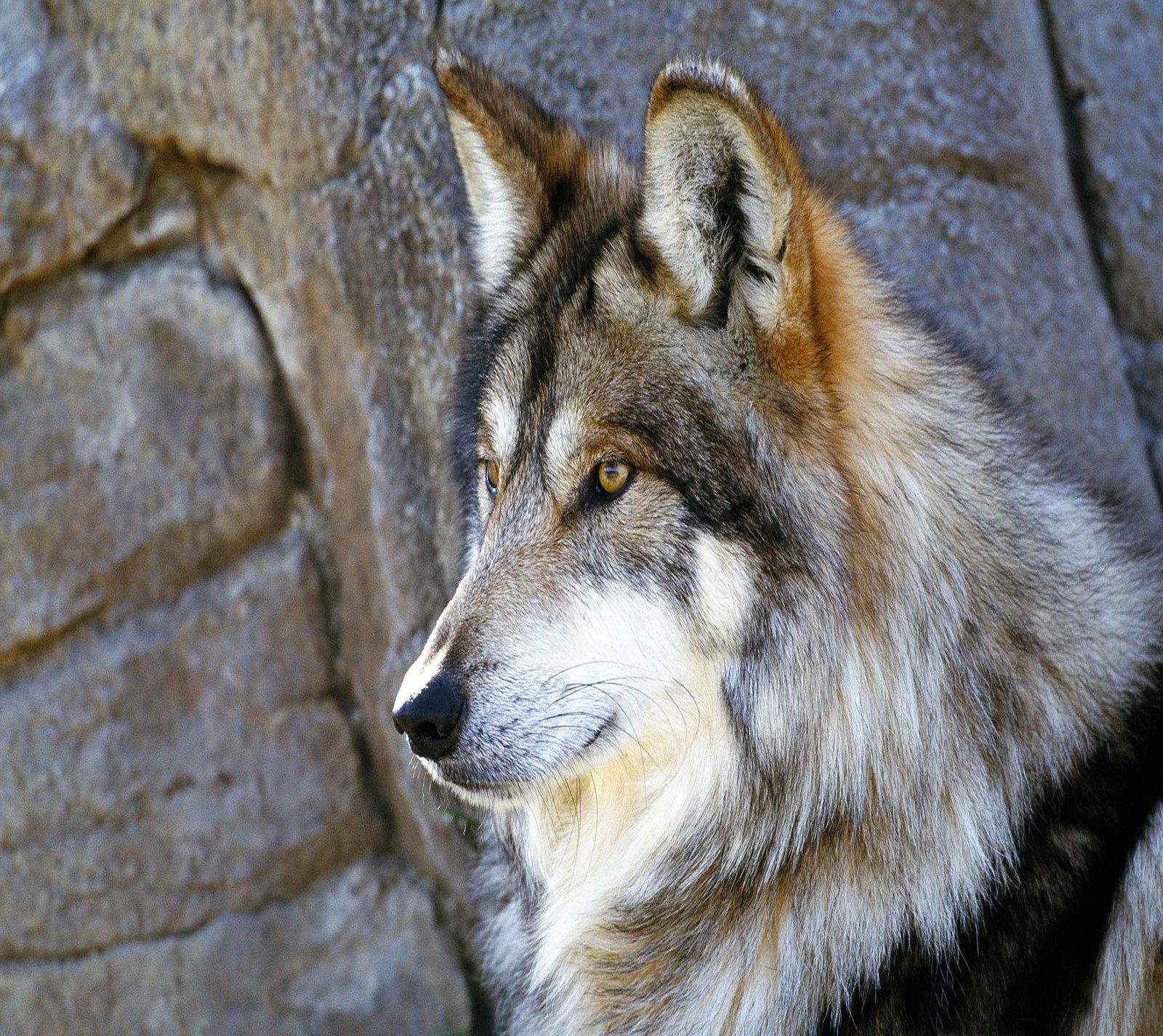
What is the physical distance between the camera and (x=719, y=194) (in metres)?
2.09

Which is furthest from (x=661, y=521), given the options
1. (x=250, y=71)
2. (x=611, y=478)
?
(x=250, y=71)

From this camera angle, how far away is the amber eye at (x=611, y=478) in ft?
7.30

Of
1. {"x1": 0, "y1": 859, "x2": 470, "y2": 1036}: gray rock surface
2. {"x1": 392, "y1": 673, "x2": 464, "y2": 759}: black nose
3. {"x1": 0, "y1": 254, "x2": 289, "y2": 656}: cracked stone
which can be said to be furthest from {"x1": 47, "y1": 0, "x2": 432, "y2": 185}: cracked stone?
{"x1": 0, "y1": 859, "x2": 470, "y2": 1036}: gray rock surface

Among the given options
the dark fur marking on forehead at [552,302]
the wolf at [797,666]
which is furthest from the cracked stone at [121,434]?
the wolf at [797,666]

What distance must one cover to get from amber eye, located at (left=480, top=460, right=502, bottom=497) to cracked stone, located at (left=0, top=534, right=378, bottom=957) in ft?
5.24

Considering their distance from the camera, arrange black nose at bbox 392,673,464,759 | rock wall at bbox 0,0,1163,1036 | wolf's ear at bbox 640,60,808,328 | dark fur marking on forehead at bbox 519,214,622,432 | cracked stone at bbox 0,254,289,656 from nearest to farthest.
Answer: wolf's ear at bbox 640,60,808,328 → black nose at bbox 392,673,464,759 → dark fur marking on forehead at bbox 519,214,622,432 → rock wall at bbox 0,0,1163,1036 → cracked stone at bbox 0,254,289,656

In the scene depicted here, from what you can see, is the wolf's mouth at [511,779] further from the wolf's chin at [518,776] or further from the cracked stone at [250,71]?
the cracked stone at [250,71]

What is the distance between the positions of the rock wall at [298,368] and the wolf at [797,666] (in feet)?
4.20

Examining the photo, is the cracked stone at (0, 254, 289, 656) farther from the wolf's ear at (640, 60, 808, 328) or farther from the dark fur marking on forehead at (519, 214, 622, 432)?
the wolf's ear at (640, 60, 808, 328)

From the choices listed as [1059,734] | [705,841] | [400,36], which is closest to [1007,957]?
[1059,734]

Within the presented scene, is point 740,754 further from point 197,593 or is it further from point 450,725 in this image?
point 197,593

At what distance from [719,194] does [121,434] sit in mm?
2533

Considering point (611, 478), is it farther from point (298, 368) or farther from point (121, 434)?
point (121, 434)

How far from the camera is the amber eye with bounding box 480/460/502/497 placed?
253 centimetres
